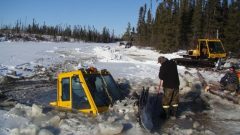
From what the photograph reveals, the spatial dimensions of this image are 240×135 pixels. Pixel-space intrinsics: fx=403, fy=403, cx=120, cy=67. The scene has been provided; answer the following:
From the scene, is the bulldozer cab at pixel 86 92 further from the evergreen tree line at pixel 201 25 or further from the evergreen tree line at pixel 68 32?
the evergreen tree line at pixel 68 32

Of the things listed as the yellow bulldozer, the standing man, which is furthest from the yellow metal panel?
the yellow bulldozer

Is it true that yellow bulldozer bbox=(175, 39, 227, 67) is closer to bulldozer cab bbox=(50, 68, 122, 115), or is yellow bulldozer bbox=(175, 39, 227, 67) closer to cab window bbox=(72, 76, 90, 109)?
bulldozer cab bbox=(50, 68, 122, 115)

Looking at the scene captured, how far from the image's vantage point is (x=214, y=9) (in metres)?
53.3

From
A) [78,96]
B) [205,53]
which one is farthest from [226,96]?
[205,53]

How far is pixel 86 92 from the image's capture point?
35.3 ft

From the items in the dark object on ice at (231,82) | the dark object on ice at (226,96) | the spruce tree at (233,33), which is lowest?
the dark object on ice at (226,96)

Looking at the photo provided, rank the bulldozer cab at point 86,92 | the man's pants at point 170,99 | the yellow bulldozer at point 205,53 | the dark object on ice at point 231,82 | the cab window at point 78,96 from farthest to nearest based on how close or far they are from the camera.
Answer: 1. the yellow bulldozer at point 205,53
2. the dark object on ice at point 231,82
3. the man's pants at point 170,99
4. the cab window at point 78,96
5. the bulldozer cab at point 86,92

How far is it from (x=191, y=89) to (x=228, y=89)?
1.58 m

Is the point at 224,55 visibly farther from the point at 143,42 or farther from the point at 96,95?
the point at 143,42

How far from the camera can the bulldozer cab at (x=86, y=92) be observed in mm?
10719

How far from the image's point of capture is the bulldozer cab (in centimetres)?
1072

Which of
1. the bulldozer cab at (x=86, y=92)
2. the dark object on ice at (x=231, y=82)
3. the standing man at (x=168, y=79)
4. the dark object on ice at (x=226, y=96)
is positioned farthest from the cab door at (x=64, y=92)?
the dark object on ice at (x=231, y=82)

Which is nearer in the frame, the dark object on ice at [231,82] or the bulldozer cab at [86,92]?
the bulldozer cab at [86,92]

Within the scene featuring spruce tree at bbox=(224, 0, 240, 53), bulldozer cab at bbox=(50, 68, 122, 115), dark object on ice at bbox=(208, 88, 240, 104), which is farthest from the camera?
spruce tree at bbox=(224, 0, 240, 53)
